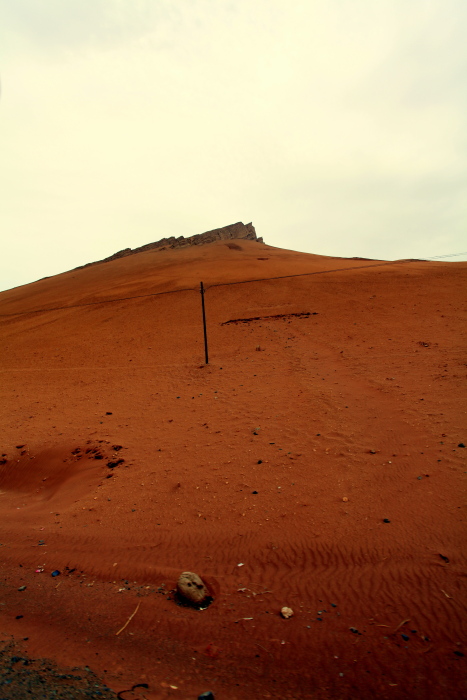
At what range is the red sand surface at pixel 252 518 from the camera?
311 cm

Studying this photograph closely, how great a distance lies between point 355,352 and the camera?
43.0 ft

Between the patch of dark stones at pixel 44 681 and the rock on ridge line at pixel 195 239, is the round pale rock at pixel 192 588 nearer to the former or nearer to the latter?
the patch of dark stones at pixel 44 681

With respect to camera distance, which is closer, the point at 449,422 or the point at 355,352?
the point at 449,422

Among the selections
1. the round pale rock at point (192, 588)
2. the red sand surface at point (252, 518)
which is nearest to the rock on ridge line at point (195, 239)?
the red sand surface at point (252, 518)

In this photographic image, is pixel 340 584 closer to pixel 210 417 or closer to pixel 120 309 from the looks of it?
pixel 210 417

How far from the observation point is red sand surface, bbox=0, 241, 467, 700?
3.11 meters

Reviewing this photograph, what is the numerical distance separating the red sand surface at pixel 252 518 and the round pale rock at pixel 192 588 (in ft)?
0.39

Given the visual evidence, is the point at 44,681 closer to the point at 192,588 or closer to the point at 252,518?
the point at 192,588

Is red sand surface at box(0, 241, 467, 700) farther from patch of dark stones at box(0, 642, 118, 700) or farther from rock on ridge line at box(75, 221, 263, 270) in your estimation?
rock on ridge line at box(75, 221, 263, 270)

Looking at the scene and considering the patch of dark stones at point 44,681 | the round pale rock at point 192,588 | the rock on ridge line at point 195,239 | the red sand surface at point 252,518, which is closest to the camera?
the patch of dark stones at point 44,681

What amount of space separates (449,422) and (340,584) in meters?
4.62

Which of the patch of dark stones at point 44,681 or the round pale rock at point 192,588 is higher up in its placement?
the patch of dark stones at point 44,681

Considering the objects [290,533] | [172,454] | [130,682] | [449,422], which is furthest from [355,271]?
[130,682]

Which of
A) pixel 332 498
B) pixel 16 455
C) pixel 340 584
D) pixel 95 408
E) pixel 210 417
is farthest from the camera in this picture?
pixel 95 408
